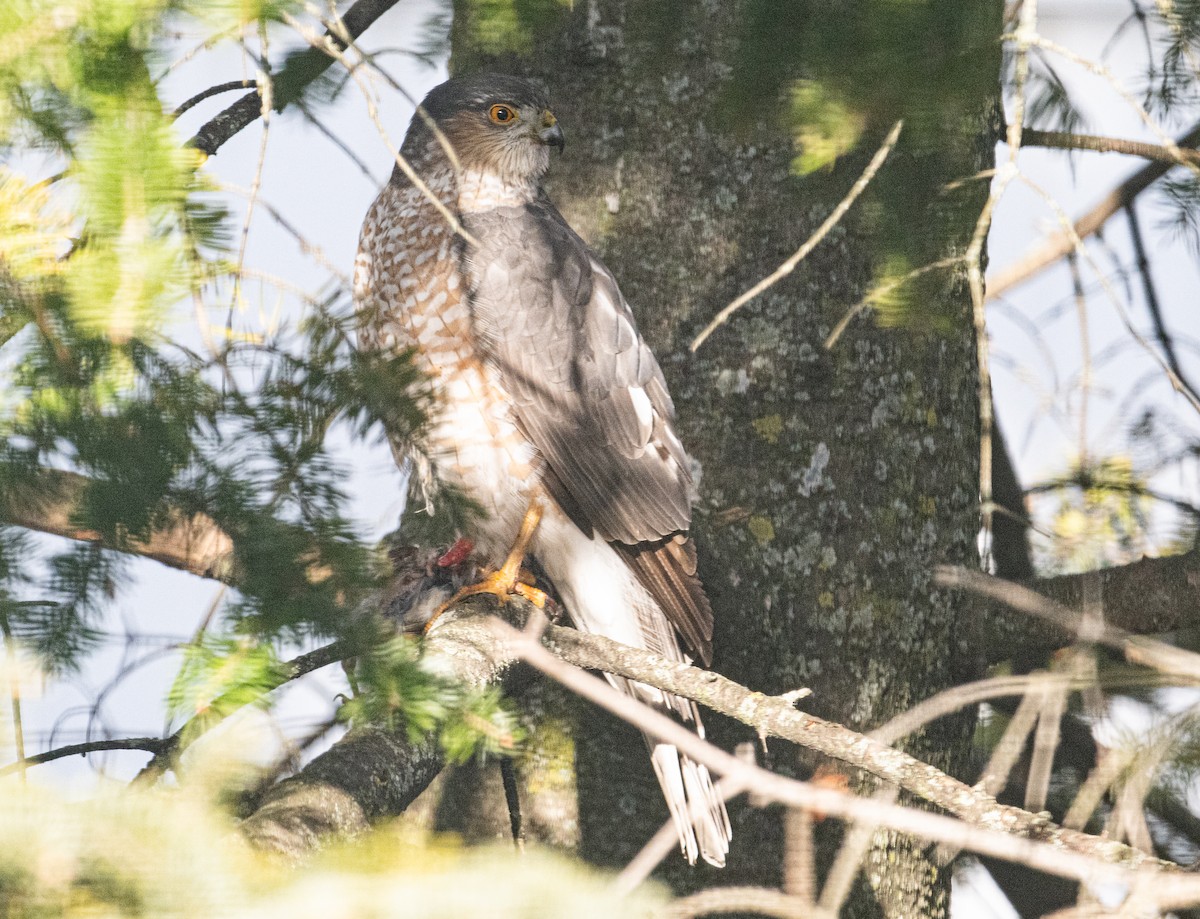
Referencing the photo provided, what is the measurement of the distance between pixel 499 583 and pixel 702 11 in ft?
6.05

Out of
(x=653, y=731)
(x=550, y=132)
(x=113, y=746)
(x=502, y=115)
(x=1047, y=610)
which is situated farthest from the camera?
(x=502, y=115)

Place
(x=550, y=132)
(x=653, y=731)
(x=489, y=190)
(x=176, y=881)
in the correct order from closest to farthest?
1. (x=176, y=881)
2. (x=653, y=731)
3. (x=550, y=132)
4. (x=489, y=190)

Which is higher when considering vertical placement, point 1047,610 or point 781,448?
point 781,448

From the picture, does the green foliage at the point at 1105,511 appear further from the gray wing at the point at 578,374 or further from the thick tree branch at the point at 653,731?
the thick tree branch at the point at 653,731

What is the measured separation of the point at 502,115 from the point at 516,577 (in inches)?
60.1

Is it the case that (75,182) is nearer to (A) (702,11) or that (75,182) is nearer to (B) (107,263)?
(B) (107,263)

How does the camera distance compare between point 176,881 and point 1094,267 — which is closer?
point 176,881

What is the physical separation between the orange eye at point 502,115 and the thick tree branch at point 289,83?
1.93 ft

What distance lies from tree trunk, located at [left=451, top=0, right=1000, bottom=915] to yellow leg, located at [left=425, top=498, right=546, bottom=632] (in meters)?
0.45

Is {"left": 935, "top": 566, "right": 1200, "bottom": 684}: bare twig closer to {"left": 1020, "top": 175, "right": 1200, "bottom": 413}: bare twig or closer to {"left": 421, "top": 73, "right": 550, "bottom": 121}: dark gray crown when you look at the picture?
{"left": 1020, "top": 175, "right": 1200, "bottom": 413}: bare twig

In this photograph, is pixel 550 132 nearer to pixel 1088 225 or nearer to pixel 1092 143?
pixel 1092 143

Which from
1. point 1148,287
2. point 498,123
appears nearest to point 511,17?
point 498,123

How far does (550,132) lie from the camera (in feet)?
12.4

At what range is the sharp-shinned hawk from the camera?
348cm
